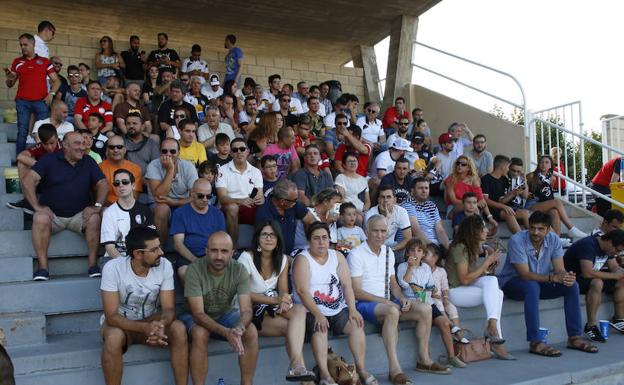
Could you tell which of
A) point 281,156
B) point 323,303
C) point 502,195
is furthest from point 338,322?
point 502,195

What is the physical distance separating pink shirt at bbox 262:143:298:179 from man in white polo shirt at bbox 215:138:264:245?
839 millimetres

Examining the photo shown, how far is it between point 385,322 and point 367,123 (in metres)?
5.31

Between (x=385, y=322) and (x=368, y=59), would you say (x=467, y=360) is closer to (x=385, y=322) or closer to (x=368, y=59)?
(x=385, y=322)

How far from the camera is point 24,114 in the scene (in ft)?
24.4

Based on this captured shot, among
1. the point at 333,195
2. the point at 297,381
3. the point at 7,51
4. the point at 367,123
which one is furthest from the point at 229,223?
the point at 7,51

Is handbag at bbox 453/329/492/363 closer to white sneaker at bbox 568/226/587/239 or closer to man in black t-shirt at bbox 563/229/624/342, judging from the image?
man in black t-shirt at bbox 563/229/624/342

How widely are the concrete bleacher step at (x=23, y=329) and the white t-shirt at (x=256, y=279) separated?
149 cm

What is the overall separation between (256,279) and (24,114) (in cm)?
407

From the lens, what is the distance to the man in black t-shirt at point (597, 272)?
21.8ft

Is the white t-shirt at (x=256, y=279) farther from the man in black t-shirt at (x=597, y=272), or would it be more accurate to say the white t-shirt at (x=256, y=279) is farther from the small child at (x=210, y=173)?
the man in black t-shirt at (x=597, y=272)

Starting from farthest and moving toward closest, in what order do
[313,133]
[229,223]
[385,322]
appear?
[313,133]
[229,223]
[385,322]

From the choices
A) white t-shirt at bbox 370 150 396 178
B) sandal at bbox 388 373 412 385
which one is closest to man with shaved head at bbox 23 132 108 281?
sandal at bbox 388 373 412 385

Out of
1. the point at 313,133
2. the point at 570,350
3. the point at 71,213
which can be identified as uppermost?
the point at 313,133

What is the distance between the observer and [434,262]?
6.02 meters
